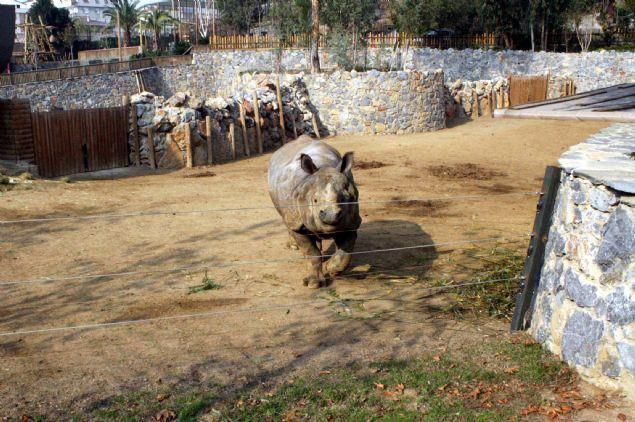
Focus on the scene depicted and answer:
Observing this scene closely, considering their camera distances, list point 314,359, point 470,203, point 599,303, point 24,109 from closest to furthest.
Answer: point 599,303 < point 314,359 < point 470,203 < point 24,109

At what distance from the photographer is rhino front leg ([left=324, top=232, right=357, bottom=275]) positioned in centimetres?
819

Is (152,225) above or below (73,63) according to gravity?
below

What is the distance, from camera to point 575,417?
4.74 metres

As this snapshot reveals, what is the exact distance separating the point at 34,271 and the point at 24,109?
26.7 ft

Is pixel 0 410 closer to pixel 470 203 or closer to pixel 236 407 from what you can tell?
pixel 236 407

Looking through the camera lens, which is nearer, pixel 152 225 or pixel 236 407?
pixel 236 407

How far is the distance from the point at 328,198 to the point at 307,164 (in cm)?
65

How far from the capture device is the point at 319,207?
25.7 feet

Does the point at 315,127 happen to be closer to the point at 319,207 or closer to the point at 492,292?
the point at 319,207

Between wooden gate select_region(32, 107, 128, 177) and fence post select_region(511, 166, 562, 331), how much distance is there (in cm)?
1330

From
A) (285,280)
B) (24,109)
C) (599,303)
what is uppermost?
(24,109)

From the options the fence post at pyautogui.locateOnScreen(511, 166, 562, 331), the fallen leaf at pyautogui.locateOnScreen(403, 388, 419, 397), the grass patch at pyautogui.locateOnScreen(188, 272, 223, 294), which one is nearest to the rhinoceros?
the grass patch at pyautogui.locateOnScreen(188, 272, 223, 294)

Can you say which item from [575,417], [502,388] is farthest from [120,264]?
[575,417]

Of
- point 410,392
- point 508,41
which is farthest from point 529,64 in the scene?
point 410,392
